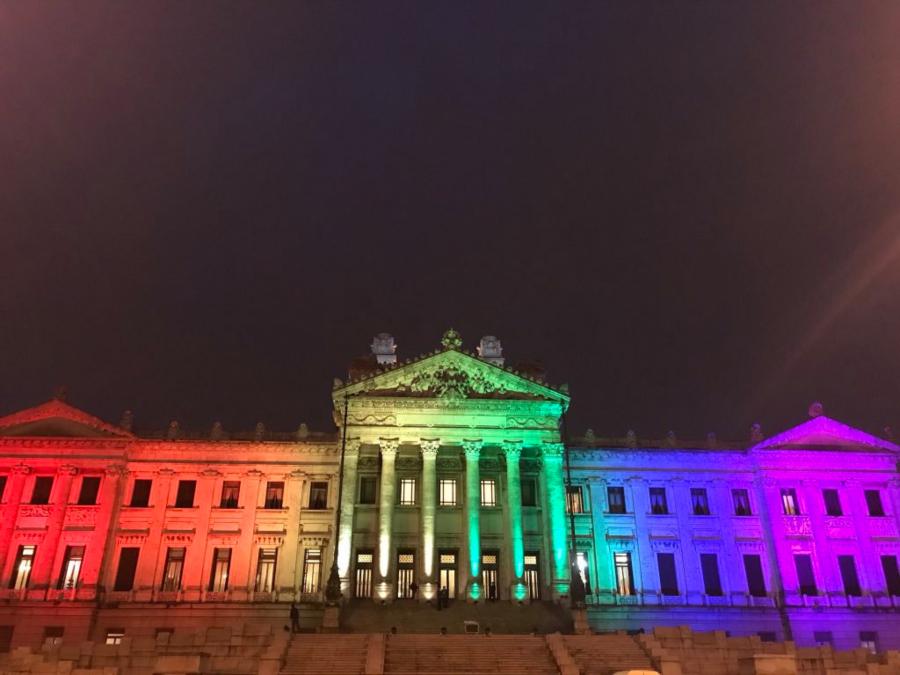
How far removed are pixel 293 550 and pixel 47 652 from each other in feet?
69.1

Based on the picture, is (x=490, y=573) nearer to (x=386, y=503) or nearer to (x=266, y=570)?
(x=386, y=503)

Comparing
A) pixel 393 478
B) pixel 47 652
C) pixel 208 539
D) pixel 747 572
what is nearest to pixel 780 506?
pixel 747 572

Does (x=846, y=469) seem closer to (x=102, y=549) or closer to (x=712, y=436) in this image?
(x=712, y=436)

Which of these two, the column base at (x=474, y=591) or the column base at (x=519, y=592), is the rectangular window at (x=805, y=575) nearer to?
the column base at (x=519, y=592)

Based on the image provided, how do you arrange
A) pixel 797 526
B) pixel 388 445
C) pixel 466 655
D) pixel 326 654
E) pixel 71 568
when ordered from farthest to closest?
pixel 797 526, pixel 71 568, pixel 388 445, pixel 466 655, pixel 326 654

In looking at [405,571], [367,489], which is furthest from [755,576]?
[367,489]

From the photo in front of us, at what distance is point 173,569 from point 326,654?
22.1m

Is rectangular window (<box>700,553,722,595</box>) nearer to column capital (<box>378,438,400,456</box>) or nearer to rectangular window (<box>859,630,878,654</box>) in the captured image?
rectangular window (<box>859,630,878,654</box>)

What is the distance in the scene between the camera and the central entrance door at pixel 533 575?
161ft

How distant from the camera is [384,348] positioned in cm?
6106

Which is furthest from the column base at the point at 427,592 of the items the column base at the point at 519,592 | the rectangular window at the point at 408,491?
the rectangular window at the point at 408,491

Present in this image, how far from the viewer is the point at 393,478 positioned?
48.8 m

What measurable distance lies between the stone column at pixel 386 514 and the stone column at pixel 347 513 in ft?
5.81

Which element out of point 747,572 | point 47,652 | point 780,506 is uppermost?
point 780,506
